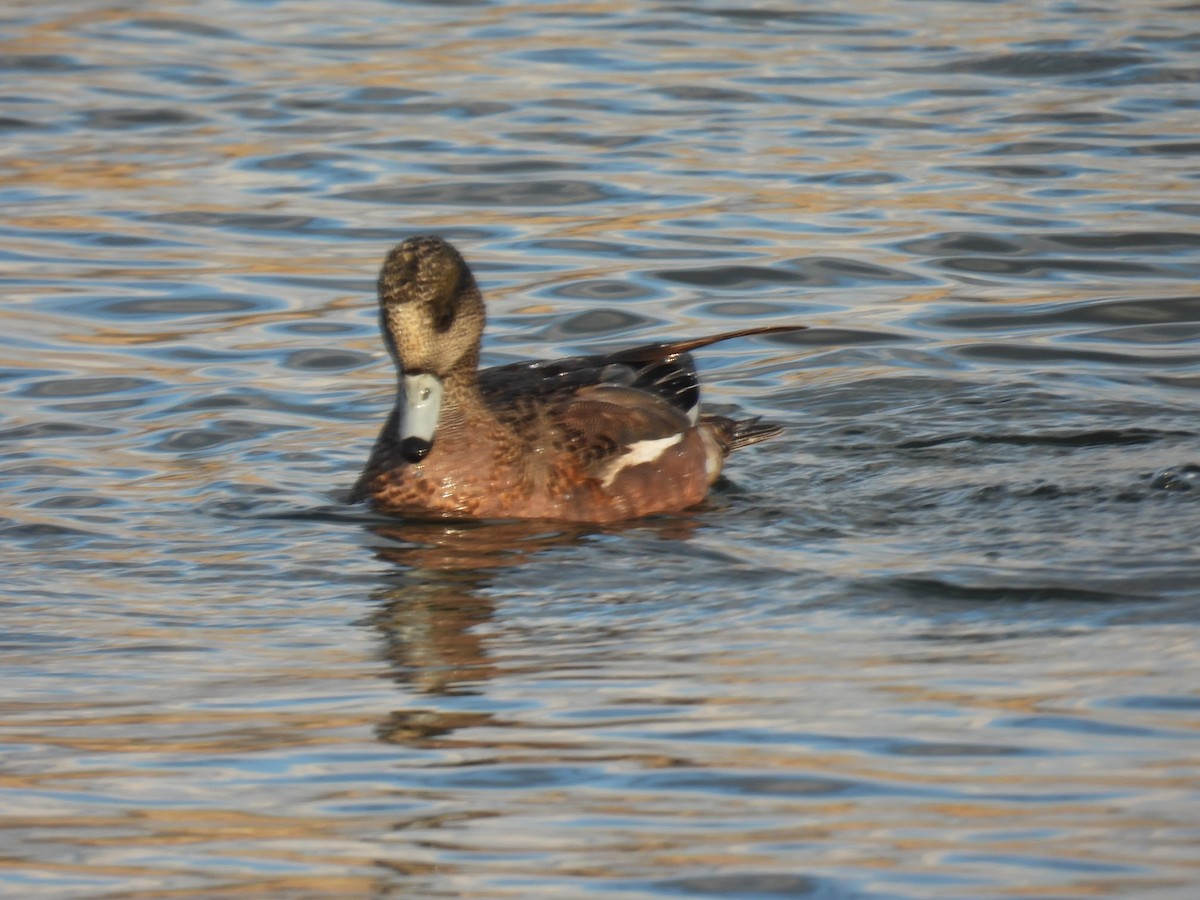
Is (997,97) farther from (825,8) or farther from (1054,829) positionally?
(1054,829)

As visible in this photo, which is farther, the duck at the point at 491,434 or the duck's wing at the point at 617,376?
the duck's wing at the point at 617,376

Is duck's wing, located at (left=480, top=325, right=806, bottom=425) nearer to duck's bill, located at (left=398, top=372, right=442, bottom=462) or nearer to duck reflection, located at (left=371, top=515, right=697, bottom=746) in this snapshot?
duck's bill, located at (left=398, top=372, right=442, bottom=462)

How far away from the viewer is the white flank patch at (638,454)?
319 inches

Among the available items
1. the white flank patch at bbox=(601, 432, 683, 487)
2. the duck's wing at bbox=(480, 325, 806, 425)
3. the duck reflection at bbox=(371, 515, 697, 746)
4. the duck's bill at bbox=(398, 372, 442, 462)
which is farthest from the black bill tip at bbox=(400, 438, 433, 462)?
the white flank patch at bbox=(601, 432, 683, 487)

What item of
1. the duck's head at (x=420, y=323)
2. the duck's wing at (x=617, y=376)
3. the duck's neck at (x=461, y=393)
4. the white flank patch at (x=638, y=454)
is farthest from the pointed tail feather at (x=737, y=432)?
the duck's head at (x=420, y=323)

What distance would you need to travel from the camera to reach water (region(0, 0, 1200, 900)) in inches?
189

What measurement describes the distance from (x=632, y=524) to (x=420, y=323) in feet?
3.49

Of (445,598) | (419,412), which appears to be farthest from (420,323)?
(445,598)

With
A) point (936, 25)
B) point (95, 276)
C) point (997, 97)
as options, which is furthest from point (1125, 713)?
point (936, 25)

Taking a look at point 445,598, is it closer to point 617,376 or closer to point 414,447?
point 414,447

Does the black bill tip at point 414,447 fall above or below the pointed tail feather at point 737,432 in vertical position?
above

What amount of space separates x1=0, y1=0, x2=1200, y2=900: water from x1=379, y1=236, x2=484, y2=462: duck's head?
1.35 feet

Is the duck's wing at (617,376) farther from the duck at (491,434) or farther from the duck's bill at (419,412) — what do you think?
the duck's bill at (419,412)

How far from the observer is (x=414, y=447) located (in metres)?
7.80
